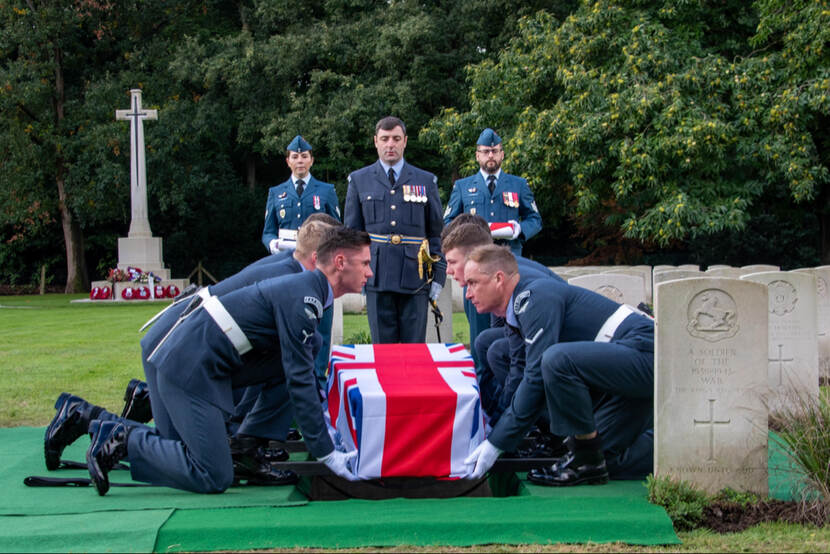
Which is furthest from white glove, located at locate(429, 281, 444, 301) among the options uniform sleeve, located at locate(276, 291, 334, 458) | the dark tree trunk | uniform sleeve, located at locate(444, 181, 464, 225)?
the dark tree trunk

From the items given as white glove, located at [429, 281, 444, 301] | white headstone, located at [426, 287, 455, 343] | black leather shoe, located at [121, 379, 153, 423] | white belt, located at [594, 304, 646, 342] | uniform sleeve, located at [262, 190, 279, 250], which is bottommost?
black leather shoe, located at [121, 379, 153, 423]

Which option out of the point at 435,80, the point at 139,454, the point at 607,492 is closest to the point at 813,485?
the point at 607,492

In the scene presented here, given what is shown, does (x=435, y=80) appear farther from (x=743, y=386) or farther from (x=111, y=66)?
(x=743, y=386)

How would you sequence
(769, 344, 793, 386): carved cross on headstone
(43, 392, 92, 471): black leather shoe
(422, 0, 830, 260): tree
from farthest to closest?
(422, 0, 830, 260): tree, (769, 344, 793, 386): carved cross on headstone, (43, 392, 92, 471): black leather shoe

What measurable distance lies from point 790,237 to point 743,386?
82.9 feet

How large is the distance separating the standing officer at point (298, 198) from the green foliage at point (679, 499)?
4305mm

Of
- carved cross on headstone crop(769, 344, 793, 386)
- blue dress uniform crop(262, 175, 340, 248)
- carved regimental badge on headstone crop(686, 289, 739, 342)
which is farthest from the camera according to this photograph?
blue dress uniform crop(262, 175, 340, 248)

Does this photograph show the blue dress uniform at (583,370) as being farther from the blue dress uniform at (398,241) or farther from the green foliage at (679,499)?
the blue dress uniform at (398,241)

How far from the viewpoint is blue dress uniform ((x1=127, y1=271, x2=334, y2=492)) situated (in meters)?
4.15

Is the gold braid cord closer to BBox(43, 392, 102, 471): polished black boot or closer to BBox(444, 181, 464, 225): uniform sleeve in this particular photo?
BBox(444, 181, 464, 225): uniform sleeve

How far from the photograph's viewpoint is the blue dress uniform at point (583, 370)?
424cm

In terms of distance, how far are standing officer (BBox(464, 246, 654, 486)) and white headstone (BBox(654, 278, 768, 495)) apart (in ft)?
0.98

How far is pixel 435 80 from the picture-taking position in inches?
917

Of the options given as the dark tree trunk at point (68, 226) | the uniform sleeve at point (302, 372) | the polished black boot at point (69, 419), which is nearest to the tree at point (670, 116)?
the uniform sleeve at point (302, 372)
